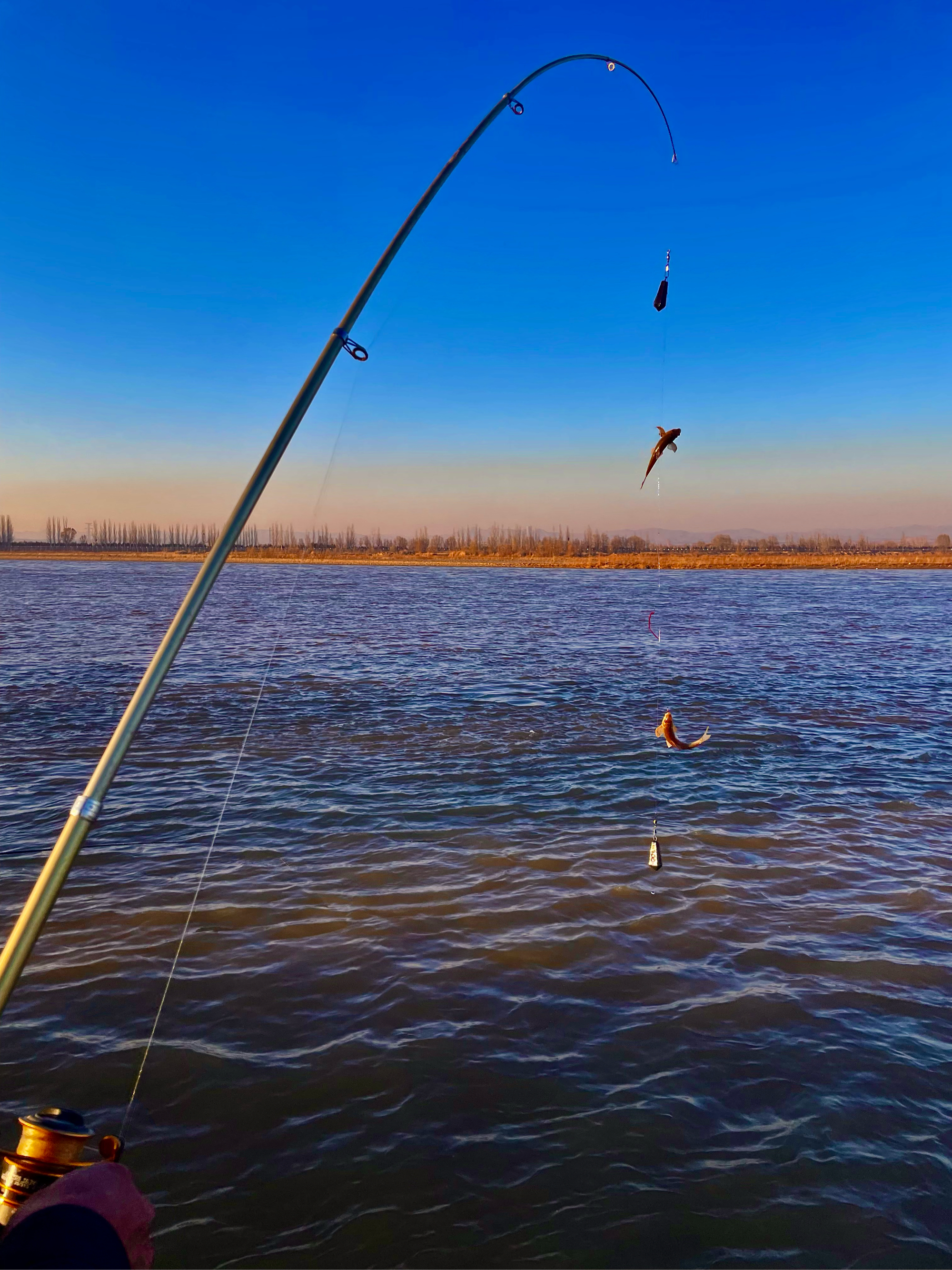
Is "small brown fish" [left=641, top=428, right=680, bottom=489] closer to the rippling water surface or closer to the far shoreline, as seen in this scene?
the rippling water surface

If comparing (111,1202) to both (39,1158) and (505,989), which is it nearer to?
(39,1158)

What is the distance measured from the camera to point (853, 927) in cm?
736

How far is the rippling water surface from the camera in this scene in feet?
14.0

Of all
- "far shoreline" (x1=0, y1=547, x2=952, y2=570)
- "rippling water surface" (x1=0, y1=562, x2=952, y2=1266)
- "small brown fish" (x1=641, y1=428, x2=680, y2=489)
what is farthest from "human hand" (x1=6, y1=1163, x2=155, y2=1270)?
"far shoreline" (x1=0, y1=547, x2=952, y2=570)

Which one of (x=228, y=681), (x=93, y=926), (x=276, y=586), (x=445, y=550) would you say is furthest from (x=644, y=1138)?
(x=445, y=550)

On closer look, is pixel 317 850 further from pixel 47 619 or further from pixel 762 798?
pixel 47 619

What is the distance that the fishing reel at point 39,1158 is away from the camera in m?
2.74

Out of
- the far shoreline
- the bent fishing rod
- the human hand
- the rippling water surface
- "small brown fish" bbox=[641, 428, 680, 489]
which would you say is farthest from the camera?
the far shoreline

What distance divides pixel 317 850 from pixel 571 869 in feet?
8.84

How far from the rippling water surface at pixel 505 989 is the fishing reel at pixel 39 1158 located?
5.22 feet

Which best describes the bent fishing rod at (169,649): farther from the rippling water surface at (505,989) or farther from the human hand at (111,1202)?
the rippling water surface at (505,989)

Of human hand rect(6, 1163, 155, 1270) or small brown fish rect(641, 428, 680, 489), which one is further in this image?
small brown fish rect(641, 428, 680, 489)

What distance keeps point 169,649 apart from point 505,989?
4221 millimetres

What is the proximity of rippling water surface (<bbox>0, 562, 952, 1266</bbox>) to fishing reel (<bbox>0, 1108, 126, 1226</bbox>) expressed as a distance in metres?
1.59
